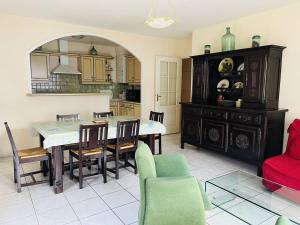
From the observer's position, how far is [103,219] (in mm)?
2271

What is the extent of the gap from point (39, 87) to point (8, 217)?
464 cm

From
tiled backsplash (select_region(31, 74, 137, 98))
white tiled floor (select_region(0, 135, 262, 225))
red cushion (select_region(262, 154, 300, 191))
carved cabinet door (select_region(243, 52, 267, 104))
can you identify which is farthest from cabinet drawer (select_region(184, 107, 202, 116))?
tiled backsplash (select_region(31, 74, 137, 98))

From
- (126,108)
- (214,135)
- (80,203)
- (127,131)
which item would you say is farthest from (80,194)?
(126,108)

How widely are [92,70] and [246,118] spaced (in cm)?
478

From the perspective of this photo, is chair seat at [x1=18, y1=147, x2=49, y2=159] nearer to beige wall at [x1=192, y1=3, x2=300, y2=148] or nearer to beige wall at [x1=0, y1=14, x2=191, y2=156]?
beige wall at [x1=0, y1=14, x2=191, y2=156]

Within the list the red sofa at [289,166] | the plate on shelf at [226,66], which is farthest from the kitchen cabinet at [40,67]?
the red sofa at [289,166]

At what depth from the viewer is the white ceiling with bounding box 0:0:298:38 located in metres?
3.33

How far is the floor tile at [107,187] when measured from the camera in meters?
2.87

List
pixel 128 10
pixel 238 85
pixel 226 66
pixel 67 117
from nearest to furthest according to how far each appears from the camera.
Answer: pixel 128 10 → pixel 67 117 → pixel 238 85 → pixel 226 66

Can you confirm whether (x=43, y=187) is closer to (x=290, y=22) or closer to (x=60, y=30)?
(x=60, y=30)

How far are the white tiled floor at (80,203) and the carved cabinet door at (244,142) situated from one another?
40 centimetres

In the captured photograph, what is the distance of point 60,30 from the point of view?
441cm

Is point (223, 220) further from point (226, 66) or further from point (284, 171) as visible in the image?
point (226, 66)

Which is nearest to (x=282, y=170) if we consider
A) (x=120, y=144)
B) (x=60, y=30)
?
(x=120, y=144)
